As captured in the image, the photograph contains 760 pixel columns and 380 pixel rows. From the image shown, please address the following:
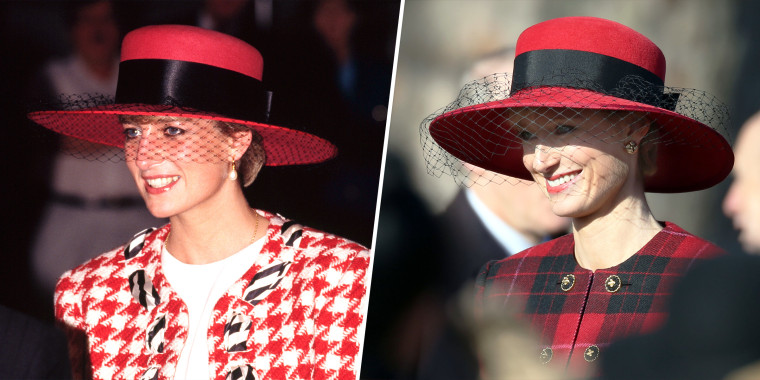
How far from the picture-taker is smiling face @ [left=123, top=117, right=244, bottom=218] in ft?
8.78

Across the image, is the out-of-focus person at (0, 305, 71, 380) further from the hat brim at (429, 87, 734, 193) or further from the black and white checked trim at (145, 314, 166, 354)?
the hat brim at (429, 87, 734, 193)

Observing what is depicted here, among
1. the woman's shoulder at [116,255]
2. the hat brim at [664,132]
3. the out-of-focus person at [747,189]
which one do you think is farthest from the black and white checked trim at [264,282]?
the out-of-focus person at [747,189]

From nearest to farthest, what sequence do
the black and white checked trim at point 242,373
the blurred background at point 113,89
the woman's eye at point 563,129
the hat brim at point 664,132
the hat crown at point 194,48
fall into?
the hat brim at point 664,132, the woman's eye at point 563,129, the black and white checked trim at point 242,373, the hat crown at point 194,48, the blurred background at point 113,89

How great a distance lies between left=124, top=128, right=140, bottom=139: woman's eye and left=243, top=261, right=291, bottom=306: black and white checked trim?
0.60 m

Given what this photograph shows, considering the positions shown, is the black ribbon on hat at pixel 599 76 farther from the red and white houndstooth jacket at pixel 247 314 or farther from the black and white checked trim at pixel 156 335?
the black and white checked trim at pixel 156 335

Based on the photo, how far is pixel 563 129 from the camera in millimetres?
2197

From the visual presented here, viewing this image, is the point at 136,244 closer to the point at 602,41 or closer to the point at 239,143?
the point at 239,143

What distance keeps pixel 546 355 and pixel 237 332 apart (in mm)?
940

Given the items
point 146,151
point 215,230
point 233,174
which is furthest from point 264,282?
point 146,151

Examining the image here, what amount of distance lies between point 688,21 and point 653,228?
574 millimetres

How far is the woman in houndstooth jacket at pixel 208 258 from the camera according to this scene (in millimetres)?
2607

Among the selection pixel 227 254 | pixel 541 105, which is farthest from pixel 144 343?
pixel 541 105

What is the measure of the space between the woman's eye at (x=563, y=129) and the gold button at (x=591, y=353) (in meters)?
0.57

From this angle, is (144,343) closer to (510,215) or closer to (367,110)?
(367,110)
